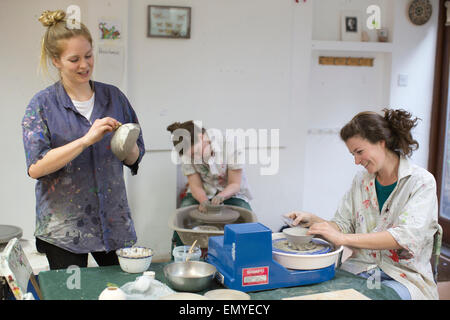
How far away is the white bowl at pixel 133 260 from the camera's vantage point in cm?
178

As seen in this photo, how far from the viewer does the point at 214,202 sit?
315cm

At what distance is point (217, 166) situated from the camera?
3402mm

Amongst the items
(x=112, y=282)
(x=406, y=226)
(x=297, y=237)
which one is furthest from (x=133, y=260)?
(x=406, y=226)

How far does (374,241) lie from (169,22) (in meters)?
2.57

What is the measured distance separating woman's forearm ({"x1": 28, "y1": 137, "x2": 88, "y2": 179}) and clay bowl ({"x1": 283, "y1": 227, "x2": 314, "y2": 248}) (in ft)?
2.87

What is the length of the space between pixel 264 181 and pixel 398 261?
223 centimetres

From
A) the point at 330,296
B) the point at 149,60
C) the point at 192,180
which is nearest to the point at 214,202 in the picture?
the point at 192,180

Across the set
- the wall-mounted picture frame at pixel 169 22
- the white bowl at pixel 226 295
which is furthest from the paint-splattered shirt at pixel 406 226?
the wall-mounted picture frame at pixel 169 22

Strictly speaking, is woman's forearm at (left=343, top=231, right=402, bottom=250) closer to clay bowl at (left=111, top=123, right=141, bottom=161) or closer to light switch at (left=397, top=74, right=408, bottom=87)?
clay bowl at (left=111, top=123, right=141, bottom=161)

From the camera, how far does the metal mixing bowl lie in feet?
5.29

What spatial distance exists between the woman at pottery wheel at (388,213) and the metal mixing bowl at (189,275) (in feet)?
1.54

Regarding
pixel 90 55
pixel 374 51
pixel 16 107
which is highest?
pixel 374 51

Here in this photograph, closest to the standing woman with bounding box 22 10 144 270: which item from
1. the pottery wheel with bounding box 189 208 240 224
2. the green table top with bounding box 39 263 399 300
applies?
the green table top with bounding box 39 263 399 300

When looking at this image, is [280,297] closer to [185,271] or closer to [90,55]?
[185,271]
